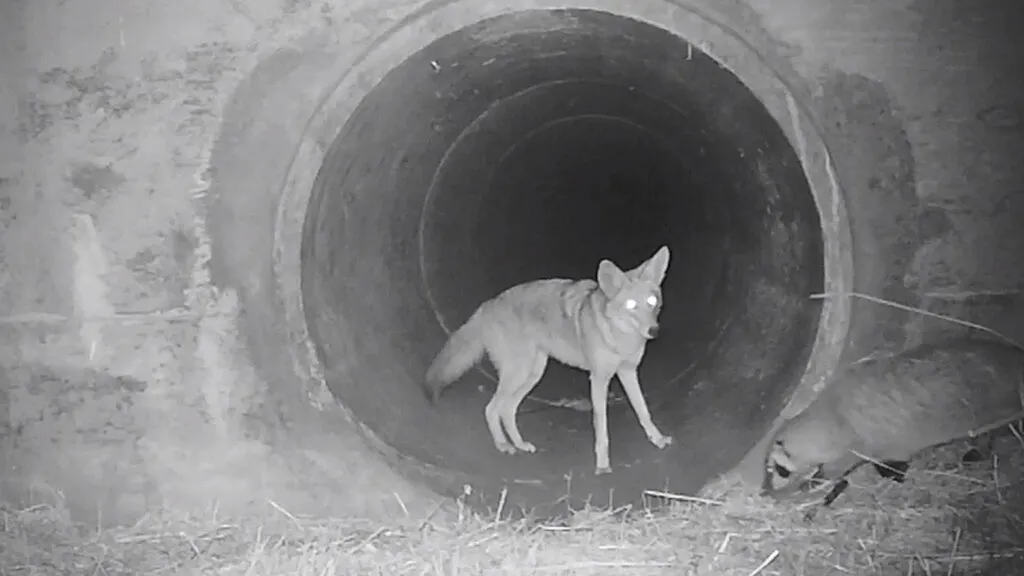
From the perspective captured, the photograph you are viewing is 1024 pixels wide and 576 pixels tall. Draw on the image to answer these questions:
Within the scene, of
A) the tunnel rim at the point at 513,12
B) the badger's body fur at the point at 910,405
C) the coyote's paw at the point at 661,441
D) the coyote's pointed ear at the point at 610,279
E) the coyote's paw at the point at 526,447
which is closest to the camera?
the tunnel rim at the point at 513,12

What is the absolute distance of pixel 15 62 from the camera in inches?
176

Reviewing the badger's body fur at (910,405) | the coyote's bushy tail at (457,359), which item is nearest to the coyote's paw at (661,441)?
the badger's body fur at (910,405)

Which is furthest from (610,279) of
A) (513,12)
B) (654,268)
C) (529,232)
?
A: (529,232)

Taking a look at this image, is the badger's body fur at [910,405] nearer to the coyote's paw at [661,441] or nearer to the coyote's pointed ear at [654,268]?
the coyote's paw at [661,441]

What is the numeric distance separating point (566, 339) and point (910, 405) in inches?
59.1

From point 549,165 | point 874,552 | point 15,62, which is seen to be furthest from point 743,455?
point 15,62

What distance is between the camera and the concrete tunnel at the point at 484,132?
4180mm

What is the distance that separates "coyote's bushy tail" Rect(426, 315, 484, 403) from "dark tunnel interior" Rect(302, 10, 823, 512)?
0.08 m

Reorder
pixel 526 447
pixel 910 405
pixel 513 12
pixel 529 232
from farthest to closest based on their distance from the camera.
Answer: pixel 529 232, pixel 526 447, pixel 910 405, pixel 513 12

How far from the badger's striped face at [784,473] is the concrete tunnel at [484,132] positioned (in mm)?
74

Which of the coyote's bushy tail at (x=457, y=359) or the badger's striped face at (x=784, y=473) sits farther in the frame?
the coyote's bushy tail at (x=457, y=359)

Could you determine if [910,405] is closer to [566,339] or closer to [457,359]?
[566,339]

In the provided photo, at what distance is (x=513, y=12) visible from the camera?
162 inches

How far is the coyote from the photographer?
473 centimetres
